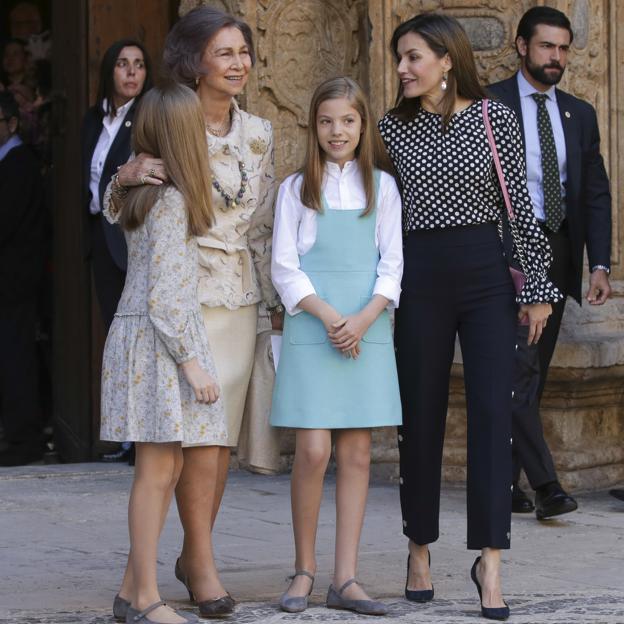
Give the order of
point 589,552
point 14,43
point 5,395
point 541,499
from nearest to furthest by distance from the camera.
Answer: point 589,552 < point 541,499 < point 5,395 < point 14,43

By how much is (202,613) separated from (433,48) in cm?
184

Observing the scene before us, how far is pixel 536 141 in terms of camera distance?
6699 millimetres

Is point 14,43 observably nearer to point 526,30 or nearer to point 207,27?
point 526,30

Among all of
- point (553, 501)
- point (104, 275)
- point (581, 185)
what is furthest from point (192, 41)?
point (104, 275)

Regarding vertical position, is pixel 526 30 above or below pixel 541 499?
above

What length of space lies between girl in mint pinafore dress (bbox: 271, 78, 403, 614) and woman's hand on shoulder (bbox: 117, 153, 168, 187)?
1.53ft

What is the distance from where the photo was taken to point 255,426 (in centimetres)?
511

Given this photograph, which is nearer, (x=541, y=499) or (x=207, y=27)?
(x=207, y=27)

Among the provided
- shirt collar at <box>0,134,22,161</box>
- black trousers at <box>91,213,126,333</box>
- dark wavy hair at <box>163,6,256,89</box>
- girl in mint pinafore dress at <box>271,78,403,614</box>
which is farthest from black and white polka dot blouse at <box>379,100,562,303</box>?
shirt collar at <box>0,134,22,161</box>

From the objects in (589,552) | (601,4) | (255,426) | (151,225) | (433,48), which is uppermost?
(601,4)

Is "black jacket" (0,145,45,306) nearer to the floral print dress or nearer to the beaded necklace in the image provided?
the beaded necklace

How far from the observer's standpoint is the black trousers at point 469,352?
16.5 feet

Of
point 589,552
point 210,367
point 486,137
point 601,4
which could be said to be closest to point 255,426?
point 210,367

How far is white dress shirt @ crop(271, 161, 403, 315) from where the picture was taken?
5016 mm
